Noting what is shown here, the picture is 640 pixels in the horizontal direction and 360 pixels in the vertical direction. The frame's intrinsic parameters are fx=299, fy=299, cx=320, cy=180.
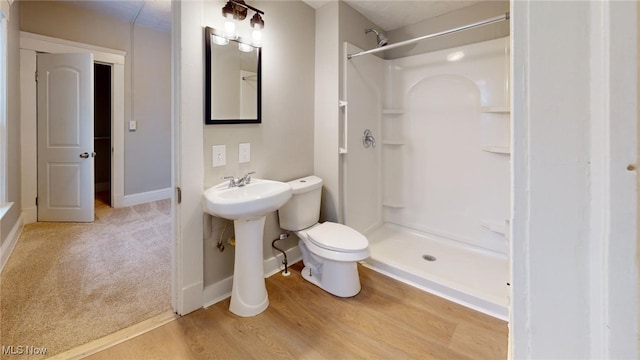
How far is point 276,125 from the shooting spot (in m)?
2.35

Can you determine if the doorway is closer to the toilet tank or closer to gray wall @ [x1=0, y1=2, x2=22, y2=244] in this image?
gray wall @ [x1=0, y1=2, x2=22, y2=244]

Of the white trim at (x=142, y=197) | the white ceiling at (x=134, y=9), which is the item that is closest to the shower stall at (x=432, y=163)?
the white ceiling at (x=134, y=9)

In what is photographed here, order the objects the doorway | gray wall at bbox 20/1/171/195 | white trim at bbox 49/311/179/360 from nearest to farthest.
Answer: white trim at bbox 49/311/179/360
gray wall at bbox 20/1/171/195
the doorway

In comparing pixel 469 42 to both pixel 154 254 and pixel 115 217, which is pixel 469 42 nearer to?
pixel 154 254

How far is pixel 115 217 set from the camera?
377cm

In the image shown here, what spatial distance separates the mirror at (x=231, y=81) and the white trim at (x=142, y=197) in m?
3.13

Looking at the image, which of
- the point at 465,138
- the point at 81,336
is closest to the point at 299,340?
the point at 81,336

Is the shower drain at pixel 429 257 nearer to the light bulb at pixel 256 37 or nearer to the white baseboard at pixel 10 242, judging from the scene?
the light bulb at pixel 256 37

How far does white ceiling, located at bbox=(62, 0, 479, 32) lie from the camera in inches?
101

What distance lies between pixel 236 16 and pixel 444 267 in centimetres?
244

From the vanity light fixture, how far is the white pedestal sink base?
4.02 feet

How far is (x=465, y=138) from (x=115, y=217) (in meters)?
4.14

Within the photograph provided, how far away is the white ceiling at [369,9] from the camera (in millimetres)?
2559

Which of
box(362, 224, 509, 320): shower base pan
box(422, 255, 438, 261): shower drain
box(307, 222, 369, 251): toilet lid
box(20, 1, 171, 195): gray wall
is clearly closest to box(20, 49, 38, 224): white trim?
box(20, 1, 171, 195): gray wall
